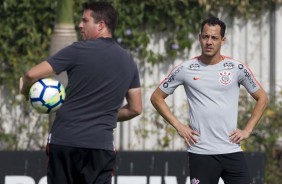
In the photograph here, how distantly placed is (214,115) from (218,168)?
1.36 feet

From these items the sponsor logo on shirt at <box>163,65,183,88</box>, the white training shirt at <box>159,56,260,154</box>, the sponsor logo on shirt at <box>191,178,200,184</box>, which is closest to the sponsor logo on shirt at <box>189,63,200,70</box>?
the white training shirt at <box>159,56,260,154</box>

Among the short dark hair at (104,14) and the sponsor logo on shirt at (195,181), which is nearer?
the short dark hair at (104,14)

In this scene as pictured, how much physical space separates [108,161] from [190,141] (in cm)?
112

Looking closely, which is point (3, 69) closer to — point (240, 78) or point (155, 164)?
point (155, 164)

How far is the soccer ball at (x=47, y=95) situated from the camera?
232 inches

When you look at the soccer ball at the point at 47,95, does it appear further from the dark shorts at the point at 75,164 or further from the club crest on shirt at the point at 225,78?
the club crest on shirt at the point at 225,78

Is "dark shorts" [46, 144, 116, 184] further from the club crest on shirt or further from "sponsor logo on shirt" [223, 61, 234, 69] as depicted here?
"sponsor logo on shirt" [223, 61, 234, 69]

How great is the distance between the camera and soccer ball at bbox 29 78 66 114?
5.89 m

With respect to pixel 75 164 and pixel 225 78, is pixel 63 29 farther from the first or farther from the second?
pixel 75 164

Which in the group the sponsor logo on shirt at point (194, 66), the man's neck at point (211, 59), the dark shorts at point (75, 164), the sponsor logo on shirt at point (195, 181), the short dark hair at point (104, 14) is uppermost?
the short dark hair at point (104, 14)

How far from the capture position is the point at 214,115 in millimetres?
6664

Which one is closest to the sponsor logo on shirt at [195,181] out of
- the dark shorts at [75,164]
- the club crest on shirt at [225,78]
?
the club crest on shirt at [225,78]

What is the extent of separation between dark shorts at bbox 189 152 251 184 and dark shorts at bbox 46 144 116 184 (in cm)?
118

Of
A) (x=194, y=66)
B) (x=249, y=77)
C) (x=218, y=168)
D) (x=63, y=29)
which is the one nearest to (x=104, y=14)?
(x=194, y=66)
